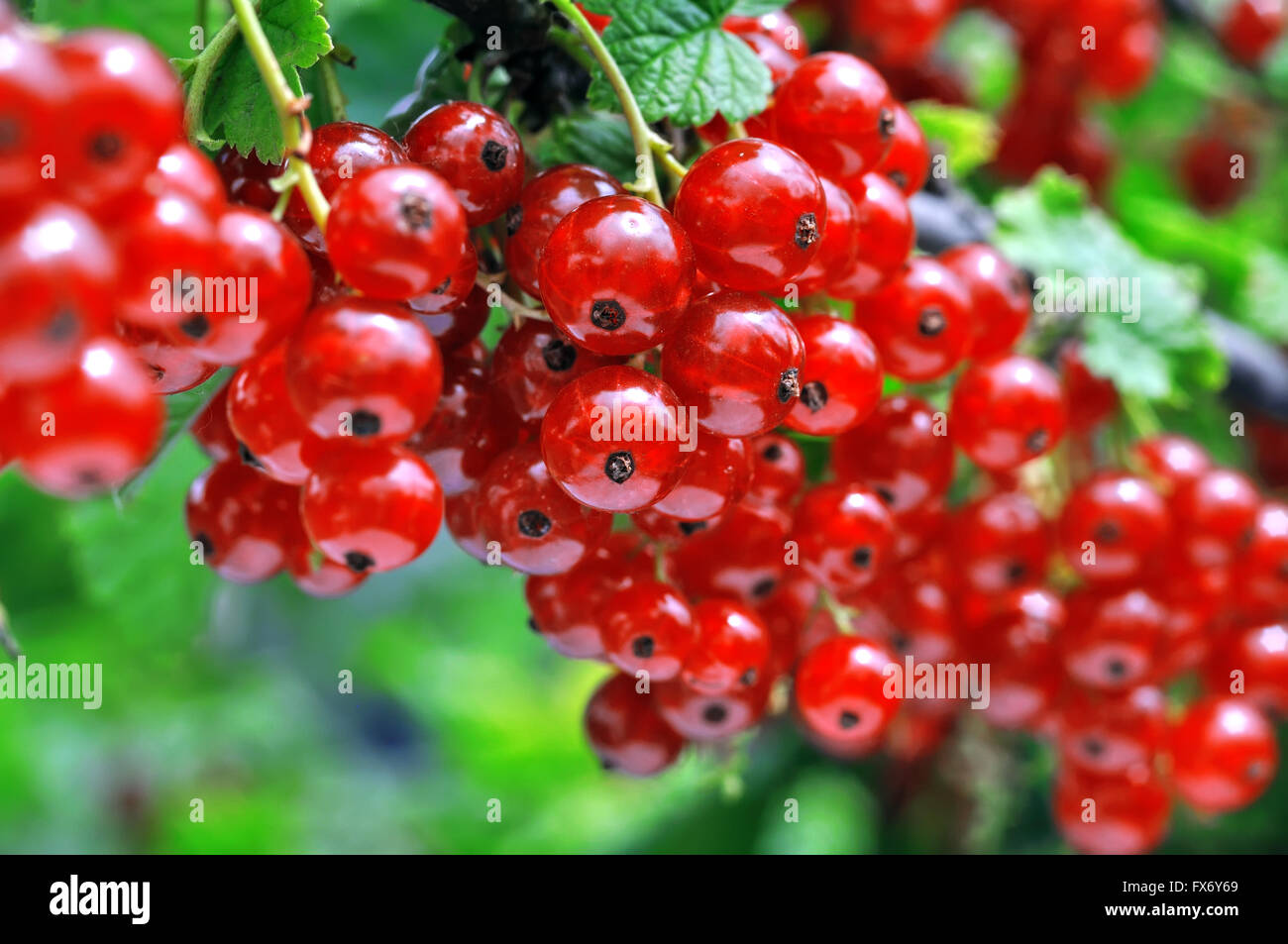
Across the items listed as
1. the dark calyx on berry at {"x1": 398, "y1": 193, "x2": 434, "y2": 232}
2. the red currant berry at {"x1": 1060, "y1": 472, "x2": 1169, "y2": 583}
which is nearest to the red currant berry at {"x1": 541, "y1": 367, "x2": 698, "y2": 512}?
the dark calyx on berry at {"x1": 398, "y1": 193, "x2": 434, "y2": 232}

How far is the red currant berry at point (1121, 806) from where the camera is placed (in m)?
0.98

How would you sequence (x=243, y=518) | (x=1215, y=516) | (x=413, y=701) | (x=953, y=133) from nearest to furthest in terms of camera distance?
(x=243, y=518)
(x=1215, y=516)
(x=953, y=133)
(x=413, y=701)

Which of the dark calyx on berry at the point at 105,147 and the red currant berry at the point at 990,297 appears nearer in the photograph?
the dark calyx on berry at the point at 105,147

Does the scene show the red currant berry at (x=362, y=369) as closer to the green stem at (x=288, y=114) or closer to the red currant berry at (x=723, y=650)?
the green stem at (x=288, y=114)

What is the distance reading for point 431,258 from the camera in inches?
18.2

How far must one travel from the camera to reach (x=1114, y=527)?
88cm

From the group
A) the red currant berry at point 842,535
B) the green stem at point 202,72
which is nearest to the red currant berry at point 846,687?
the red currant berry at point 842,535

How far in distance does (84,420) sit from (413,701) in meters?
1.77

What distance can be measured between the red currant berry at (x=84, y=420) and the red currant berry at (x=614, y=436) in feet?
0.65

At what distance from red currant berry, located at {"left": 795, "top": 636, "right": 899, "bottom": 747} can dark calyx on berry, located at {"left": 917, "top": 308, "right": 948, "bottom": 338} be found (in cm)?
20

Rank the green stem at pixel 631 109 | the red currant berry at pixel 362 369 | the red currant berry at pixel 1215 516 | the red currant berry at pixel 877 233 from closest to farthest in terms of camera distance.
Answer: the red currant berry at pixel 362 369 < the green stem at pixel 631 109 < the red currant berry at pixel 877 233 < the red currant berry at pixel 1215 516

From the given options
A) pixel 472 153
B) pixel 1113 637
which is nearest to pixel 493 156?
pixel 472 153

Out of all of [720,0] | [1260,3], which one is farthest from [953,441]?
[1260,3]

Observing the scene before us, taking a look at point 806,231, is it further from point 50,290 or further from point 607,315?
point 50,290
